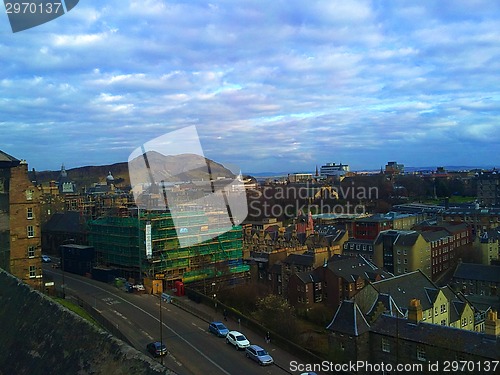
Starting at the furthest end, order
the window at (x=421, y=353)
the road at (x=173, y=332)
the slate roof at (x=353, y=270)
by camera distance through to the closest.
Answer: the slate roof at (x=353, y=270), the road at (x=173, y=332), the window at (x=421, y=353)

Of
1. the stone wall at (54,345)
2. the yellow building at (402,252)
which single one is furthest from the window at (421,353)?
the yellow building at (402,252)

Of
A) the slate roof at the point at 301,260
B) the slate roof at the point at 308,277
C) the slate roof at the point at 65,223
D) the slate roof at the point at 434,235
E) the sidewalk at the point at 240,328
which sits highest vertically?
the slate roof at the point at 65,223

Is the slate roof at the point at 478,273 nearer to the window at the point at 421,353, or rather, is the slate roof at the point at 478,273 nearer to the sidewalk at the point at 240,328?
the window at the point at 421,353

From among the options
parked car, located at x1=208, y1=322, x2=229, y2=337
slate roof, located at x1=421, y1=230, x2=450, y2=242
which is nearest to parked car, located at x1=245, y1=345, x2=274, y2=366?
parked car, located at x1=208, y1=322, x2=229, y2=337

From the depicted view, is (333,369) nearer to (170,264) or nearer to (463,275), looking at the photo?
(170,264)

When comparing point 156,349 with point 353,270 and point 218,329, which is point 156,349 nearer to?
point 218,329

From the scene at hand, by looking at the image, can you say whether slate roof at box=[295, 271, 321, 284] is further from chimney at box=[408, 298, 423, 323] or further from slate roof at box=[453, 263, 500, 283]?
chimney at box=[408, 298, 423, 323]

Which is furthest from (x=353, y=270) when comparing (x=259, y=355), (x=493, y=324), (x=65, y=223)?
(x=65, y=223)
